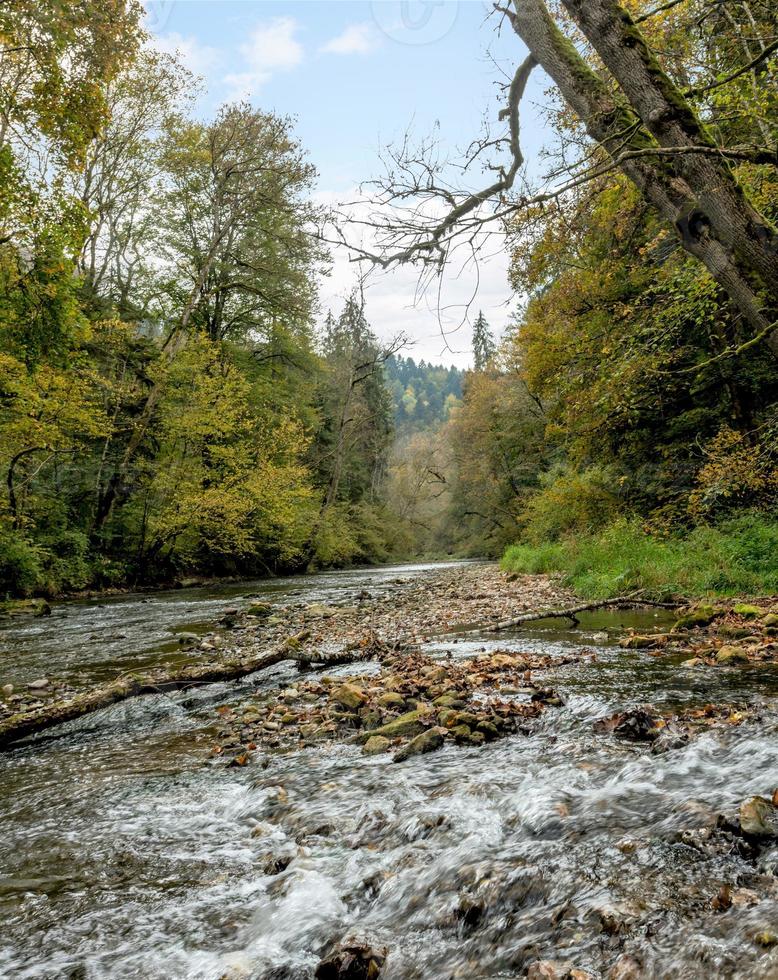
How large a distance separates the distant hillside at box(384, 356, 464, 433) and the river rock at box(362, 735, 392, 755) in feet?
364

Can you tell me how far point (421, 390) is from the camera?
6560 inches

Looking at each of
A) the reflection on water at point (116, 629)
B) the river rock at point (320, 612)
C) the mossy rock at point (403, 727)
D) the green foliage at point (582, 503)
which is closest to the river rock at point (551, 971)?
the mossy rock at point (403, 727)

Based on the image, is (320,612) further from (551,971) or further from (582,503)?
(551,971)

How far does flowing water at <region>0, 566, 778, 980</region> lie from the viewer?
6.92ft

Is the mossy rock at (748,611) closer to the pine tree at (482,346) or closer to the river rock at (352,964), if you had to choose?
the river rock at (352,964)

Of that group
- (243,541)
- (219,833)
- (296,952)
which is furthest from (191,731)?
(243,541)

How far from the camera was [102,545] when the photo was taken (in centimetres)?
1995

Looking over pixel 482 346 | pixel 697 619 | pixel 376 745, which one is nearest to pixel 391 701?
pixel 376 745

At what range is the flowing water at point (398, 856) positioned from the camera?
211 centimetres

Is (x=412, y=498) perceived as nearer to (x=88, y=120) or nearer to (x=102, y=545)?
(x=102, y=545)

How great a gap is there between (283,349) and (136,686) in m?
26.5

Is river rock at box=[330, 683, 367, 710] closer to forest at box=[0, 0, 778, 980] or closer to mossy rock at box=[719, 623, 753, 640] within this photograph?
forest at box=[0, 0, 778, 980]

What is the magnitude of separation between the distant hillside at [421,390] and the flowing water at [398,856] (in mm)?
111474

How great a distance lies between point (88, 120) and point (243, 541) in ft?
49.5
